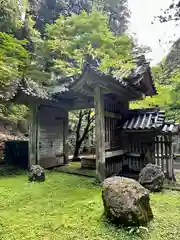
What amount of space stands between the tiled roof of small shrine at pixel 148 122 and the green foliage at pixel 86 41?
10.0ft

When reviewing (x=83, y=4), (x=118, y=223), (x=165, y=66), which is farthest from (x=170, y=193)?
(x=83, y=4)

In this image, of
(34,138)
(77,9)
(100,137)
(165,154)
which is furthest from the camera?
(77,9)

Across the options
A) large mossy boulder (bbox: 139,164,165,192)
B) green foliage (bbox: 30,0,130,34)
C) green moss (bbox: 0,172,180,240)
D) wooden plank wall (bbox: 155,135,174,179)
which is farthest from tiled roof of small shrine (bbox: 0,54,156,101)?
green foliage (bbox: 30,0,130,34)

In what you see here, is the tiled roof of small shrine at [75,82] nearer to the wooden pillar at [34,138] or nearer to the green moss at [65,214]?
the wooden pillar at [34,138]

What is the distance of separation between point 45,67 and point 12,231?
10.8 meters

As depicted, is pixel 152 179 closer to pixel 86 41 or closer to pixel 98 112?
pixel 98 112

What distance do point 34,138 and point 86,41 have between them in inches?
208

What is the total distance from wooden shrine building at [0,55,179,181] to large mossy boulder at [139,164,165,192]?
3.85ft

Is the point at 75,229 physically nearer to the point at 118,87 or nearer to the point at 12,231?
the point at 12,231

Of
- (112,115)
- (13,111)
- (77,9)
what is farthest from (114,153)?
(77,9)

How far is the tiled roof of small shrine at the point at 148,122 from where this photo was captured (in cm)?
584

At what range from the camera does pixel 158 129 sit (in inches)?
227

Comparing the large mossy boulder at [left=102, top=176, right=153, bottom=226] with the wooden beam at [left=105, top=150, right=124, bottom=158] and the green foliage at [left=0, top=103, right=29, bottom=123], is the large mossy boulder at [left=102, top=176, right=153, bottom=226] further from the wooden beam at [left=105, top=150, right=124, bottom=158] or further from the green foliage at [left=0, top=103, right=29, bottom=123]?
the green foliage at [left=0, top=103, right=29, bottom=123]

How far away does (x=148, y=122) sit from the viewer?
6117 millimetres
